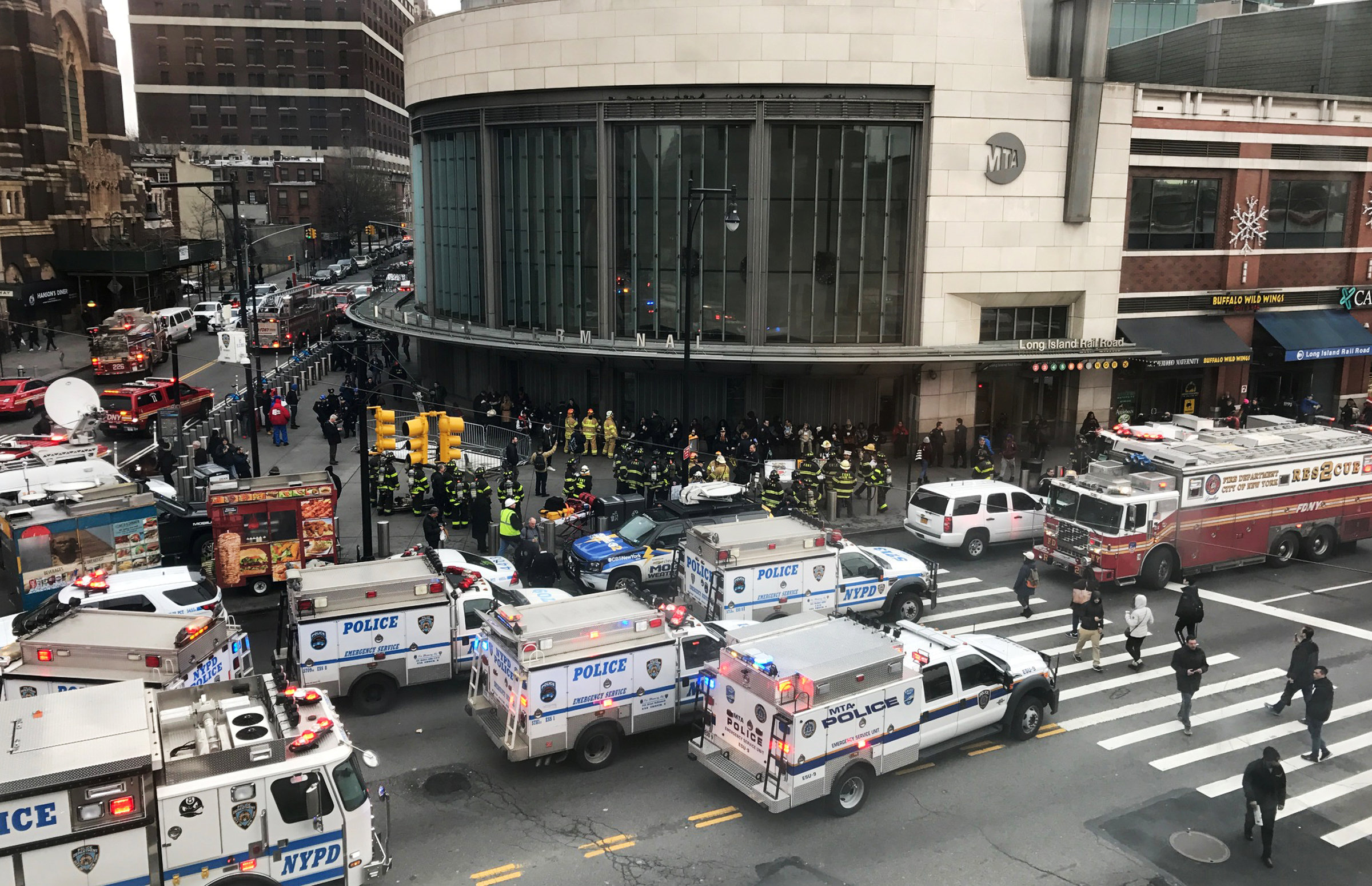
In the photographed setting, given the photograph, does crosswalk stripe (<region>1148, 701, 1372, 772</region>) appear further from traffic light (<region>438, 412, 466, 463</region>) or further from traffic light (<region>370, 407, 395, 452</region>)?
traffic light (<region>370, 407, 395, 452</region>)

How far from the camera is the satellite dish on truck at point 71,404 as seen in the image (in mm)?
28281

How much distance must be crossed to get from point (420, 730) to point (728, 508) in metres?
9.91

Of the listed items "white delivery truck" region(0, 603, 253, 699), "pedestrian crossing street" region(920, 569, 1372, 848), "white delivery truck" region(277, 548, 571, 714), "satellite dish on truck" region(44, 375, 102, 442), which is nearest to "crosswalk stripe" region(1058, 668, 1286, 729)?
"pedestrian crossing street" region(920, 569, 1372, 848)

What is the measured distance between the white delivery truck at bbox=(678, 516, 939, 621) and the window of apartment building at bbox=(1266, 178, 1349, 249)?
28508mm

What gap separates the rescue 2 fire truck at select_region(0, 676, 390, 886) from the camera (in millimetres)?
9992

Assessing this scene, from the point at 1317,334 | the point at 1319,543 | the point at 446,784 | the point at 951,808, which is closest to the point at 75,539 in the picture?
the point at 446,784

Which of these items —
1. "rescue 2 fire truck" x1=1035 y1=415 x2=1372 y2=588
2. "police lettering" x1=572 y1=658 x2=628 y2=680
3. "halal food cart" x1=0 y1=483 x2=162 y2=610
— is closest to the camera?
"police lettering" x1=572 y1=658 x2=628 y2=680

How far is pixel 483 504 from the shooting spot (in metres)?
25.1

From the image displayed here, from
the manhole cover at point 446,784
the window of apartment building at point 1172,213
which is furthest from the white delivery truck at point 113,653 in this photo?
the window of apartment building at point 1172,213

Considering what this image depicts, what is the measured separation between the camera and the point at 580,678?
14445mm

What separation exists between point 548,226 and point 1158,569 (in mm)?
24292

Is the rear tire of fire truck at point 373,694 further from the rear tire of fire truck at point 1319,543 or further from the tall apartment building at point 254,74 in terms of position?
the tall apartment building at point 254,74

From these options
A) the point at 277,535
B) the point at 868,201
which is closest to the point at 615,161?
the point at 868,201

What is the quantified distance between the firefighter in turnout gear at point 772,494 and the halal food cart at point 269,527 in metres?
10.2
